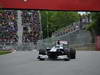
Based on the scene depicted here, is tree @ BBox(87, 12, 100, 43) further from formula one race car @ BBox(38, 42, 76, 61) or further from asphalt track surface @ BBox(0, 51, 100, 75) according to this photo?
asphalt track surface @ BBox(0, 51, 100, 75)

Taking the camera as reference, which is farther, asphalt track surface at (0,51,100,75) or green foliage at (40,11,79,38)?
green foliage at (40,11,79,38)

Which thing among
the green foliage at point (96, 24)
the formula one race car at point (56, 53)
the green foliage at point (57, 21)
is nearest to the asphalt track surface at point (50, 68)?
the formula one race car at point (56, 53)

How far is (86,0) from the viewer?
15523mm

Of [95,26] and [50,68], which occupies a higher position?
[95,26]

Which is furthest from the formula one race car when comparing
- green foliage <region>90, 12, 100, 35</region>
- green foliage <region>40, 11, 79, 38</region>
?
green foliage <region>40, 11, 79, 38</region>

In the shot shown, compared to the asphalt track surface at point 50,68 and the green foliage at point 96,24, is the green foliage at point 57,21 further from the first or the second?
the asphalt track surface at point 50,68

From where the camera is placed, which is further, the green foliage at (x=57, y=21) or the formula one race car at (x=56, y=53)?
the green foliage at (x=57, y=21)

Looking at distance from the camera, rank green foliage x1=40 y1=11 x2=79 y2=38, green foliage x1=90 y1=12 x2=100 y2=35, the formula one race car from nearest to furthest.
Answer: the formula one race car, green foliage x1=90 y1=12 x2=100 y2=35, green foliage x1=40 y1=11 x2=79 y2=38

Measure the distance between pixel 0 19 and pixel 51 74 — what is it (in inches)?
2314

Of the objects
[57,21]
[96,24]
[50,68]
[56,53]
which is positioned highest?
[57,21]

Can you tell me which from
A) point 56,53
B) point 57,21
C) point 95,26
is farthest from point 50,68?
point 57,21

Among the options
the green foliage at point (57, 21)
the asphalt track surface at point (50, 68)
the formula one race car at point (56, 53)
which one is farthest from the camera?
the green foliage at point (57, 21)

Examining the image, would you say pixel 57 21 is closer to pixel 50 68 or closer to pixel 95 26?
→ pixel 95 26

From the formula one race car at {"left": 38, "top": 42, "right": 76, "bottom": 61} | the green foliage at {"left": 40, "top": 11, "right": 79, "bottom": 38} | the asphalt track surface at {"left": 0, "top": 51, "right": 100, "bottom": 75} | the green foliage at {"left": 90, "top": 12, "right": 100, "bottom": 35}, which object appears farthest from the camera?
the green foliage at {"left": 40, "top": 11, "right": 79, "bottom": 38}
